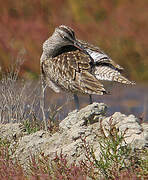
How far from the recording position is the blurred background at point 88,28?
15.8 m

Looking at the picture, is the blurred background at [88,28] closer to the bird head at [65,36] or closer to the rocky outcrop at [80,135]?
the bird head at [65,36]

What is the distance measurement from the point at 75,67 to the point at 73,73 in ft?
0.25

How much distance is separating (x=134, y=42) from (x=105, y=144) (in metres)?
11.7

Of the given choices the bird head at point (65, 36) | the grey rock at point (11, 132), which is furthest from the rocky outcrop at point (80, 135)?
the bird head at point (65, 36)

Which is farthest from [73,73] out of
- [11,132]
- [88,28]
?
[88,28]

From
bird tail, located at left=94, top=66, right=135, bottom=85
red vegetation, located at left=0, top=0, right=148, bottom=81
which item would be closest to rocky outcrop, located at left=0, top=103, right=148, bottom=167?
bird tail, located at left=94, top=66, right=135, bottom=85

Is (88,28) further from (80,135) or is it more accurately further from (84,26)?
(80,135)

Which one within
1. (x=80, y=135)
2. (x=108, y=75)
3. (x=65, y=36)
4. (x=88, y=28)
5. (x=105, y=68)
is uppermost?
(x=88, y=28)

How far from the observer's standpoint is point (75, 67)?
714 cm

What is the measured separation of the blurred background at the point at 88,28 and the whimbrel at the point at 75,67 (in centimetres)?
660

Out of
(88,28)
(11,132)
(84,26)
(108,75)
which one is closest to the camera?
(11,132)

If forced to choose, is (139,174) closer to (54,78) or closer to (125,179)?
(125,179)

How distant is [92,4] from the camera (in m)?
19.3

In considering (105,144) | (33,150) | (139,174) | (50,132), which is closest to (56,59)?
(50,132)
